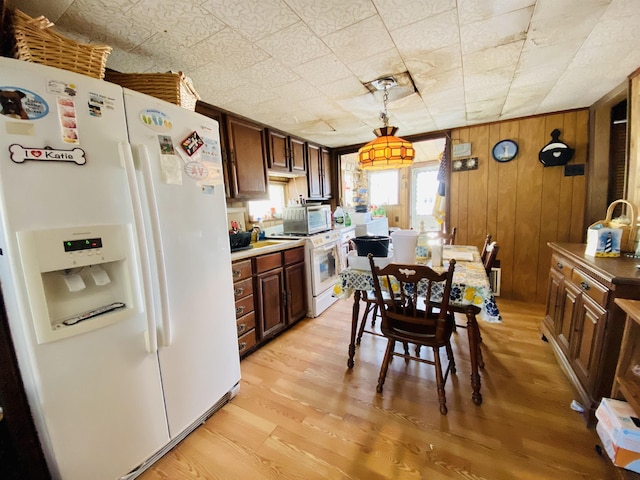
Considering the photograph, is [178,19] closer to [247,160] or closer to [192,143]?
[192,143]

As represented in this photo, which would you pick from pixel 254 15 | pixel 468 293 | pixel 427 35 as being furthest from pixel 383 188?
pixel 254 15

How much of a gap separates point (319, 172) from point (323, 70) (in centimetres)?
215

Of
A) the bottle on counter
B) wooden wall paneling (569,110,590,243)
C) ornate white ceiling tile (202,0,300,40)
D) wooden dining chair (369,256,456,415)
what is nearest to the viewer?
ornate white ceiling tile (202,0,300,40)

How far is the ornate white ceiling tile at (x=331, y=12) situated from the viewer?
3.93 ft

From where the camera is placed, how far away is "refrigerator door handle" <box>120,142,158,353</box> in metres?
1.07

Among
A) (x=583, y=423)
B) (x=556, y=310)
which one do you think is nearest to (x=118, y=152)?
(x=583, y=423)

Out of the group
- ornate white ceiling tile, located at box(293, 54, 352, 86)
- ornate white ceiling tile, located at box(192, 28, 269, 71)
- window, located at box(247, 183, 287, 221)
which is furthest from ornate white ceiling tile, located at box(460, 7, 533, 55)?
window, located at box(247, 183, 287, 221)

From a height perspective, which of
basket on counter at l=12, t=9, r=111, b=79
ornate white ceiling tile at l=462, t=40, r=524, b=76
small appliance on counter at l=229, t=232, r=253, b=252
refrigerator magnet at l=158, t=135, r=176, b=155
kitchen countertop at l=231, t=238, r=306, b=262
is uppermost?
ornate white ceiling tile at l=462, t=40, r=524, b=76

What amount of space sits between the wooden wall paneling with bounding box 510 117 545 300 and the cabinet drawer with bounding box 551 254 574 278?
1.08 metres

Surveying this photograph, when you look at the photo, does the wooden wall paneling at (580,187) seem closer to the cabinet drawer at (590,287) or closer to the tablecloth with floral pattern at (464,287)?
the cabinet drawer at (590,287)

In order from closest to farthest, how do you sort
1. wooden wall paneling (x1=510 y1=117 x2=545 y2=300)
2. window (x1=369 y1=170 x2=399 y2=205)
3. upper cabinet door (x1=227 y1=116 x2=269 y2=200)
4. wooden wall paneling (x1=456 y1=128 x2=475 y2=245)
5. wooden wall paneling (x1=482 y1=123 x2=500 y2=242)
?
upper cabinet door (x1=227 y1=116 x2=269 y2=200) < wooden wall paneling (x1=510 y1=117 x2=545 y2=300) < wooden wall paneling (x1=482 y1=123 x2=500 y2=242) < wooden wall paneling (x1=456 y1=128 x2=475 y2=245) < window (x1=369 y1=170 x2=399 y2=205)

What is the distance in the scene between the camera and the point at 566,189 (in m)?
2.89

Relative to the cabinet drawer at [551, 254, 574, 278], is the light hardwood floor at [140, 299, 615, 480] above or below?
below

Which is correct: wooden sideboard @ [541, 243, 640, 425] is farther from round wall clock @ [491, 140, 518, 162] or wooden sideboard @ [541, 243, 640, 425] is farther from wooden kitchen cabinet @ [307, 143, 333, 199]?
wooden kitchen cabinet @ [307, 143, 333, 199]
